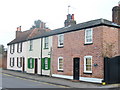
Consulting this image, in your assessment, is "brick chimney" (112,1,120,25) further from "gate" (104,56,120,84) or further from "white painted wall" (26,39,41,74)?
"white painted wall" (26,39,41,74)

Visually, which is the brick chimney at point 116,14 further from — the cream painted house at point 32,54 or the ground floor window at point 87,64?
the cream painted house at point 32,54

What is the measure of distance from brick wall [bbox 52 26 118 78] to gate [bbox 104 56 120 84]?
363mm

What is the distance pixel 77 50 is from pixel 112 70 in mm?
4450

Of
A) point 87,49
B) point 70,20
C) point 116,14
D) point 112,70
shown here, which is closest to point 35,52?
point 70,20

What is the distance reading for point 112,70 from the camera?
1755 cm

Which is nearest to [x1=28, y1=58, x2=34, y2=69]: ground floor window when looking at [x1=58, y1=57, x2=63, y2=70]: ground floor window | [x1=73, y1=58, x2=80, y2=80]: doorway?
[x1=58, y1=57, x2=63, y2=70]: ground floor window

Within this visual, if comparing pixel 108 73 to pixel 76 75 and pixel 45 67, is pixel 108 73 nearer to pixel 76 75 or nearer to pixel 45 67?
pixel 76 75

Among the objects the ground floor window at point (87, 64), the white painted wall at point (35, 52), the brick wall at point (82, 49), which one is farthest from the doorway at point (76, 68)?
the white painted wall at point (35, 52)

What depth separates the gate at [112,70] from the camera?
17070 mm

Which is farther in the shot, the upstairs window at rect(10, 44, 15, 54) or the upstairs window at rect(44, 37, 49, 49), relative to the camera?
the upstairs window at rect(10, 44, 15, 54)

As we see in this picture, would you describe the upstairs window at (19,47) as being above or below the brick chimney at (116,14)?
below

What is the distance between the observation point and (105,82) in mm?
16859

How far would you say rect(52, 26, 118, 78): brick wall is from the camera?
17641 millimetres

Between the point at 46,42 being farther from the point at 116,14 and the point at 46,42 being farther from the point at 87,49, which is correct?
the point at 116,14
